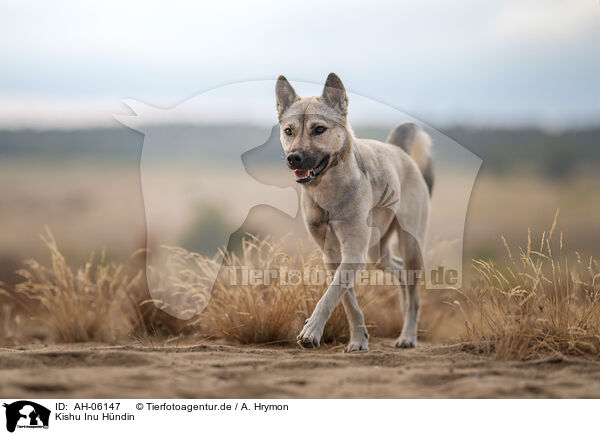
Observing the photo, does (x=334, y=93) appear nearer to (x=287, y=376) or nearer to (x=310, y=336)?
(x=310, y=336)

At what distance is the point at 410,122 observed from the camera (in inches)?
224

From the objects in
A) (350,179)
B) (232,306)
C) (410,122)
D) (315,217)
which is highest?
(410,122)

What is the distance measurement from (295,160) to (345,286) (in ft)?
3.18

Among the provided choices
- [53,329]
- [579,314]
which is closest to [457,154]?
[579,314]

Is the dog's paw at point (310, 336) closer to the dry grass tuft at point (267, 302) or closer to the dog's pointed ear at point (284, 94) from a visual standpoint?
the dry grass tuft at point (267, 302)

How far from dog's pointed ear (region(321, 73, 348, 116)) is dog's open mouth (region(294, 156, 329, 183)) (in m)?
0.47

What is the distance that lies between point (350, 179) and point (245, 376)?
180cm

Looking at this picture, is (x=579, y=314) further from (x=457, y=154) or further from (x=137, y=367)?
(x=137, y=367)

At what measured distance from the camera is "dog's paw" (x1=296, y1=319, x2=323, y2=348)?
12.4 ft

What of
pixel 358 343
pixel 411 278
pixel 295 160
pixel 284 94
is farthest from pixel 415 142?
pixel 358 343

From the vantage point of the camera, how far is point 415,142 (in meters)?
5.80

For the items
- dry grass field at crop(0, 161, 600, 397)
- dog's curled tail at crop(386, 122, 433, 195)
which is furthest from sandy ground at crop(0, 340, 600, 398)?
dog's curled tail at crop(386, 122, 433, 195)

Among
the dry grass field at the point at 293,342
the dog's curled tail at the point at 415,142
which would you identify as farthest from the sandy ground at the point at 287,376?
the dog's curled tail at the point at 415,142
